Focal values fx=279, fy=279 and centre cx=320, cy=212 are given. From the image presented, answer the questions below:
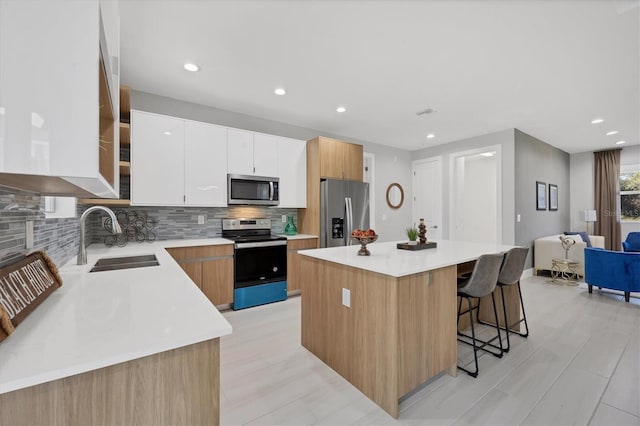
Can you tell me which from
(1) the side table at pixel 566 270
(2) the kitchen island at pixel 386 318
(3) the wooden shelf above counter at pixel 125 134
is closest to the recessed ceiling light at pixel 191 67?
(3) the wooden shelf above counter at pixel 125 134

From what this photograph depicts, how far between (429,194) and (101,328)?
5836 mm

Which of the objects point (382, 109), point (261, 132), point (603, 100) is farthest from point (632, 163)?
point (261, 132)

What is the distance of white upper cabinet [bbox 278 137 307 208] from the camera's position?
395 cm

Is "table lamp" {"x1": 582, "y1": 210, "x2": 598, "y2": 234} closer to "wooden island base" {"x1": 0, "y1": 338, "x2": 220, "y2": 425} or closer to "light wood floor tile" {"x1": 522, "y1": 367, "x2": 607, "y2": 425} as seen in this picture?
"light wood floor tile" {"x1": 522, "y1": 367, "x2": 607, "y2": 425}

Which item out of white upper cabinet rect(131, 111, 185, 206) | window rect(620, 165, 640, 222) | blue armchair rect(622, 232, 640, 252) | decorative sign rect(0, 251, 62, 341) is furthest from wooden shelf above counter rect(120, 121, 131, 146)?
window rect(620, 165, 640, 222)

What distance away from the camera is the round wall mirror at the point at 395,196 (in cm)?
575

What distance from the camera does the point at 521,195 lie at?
15.9ft

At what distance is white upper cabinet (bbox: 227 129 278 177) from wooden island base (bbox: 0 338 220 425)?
2.96 m

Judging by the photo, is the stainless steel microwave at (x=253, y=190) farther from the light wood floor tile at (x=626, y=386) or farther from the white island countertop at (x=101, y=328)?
the light wood floor tile at (x=626, y=386)

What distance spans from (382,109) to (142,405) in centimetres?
382

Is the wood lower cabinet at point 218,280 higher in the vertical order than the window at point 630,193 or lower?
lower

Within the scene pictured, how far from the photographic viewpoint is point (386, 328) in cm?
167

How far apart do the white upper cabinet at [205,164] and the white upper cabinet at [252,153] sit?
10 cm

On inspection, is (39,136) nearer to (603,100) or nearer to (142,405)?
(142,405)
